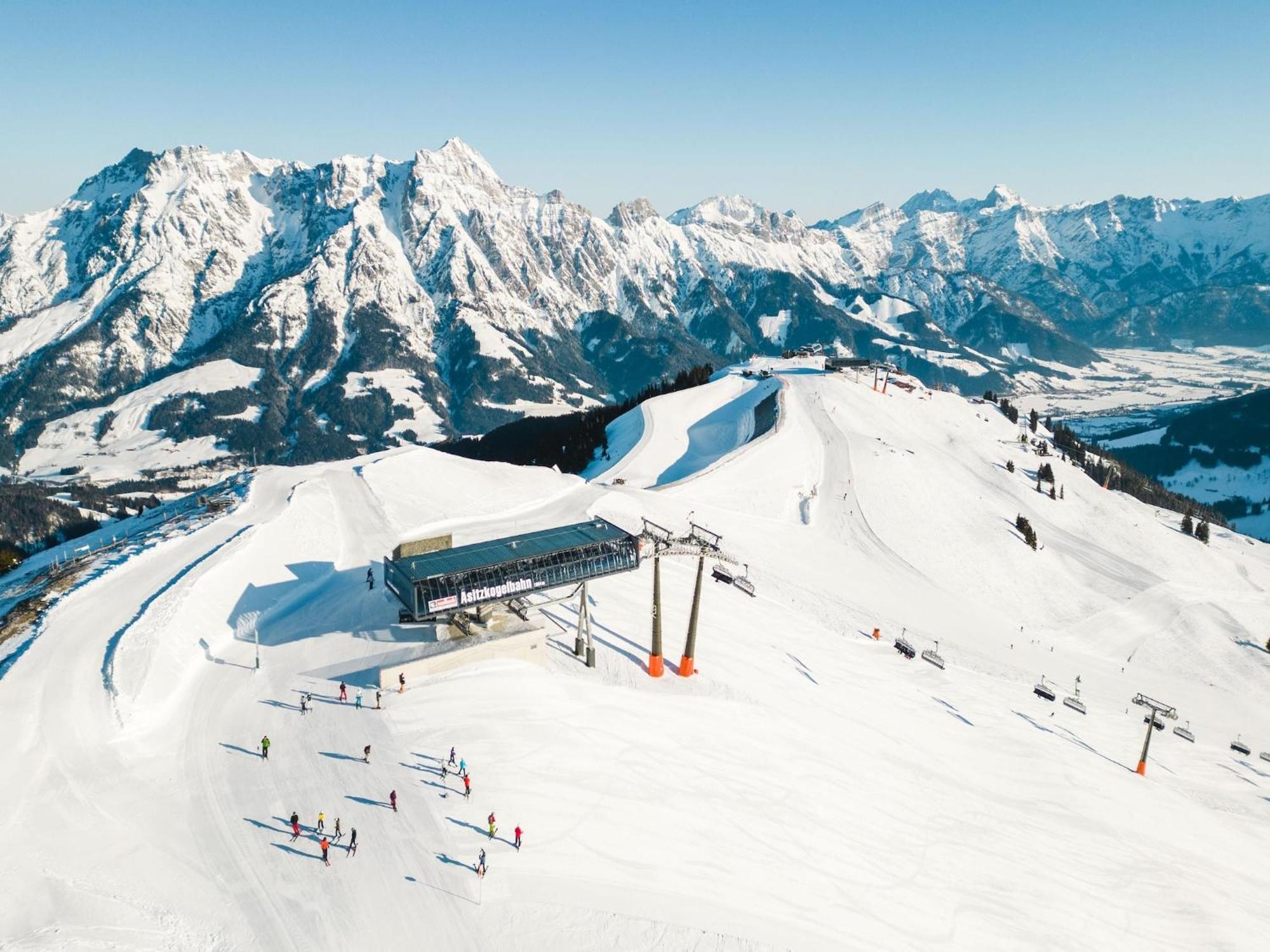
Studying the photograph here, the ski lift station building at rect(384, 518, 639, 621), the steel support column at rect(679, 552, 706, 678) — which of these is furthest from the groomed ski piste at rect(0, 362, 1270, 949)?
the ski lift station building at rect(384, 518, 639, 621)

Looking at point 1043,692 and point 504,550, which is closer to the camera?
point 504,550

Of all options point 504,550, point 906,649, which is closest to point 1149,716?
point 906,649

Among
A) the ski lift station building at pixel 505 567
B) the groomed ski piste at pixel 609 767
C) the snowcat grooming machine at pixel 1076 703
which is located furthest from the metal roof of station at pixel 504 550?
the snowcat grooming machine at pixel 1076 703

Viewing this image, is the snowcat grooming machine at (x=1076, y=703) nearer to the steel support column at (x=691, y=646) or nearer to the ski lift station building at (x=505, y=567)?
the steel support column at (x=691, y=646)

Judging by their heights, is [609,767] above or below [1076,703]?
above

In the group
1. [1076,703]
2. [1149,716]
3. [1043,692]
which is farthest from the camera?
[1043,692]

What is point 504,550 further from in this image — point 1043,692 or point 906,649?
point 1043,692

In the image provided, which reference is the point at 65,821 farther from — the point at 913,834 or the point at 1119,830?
the point at 1119,830
